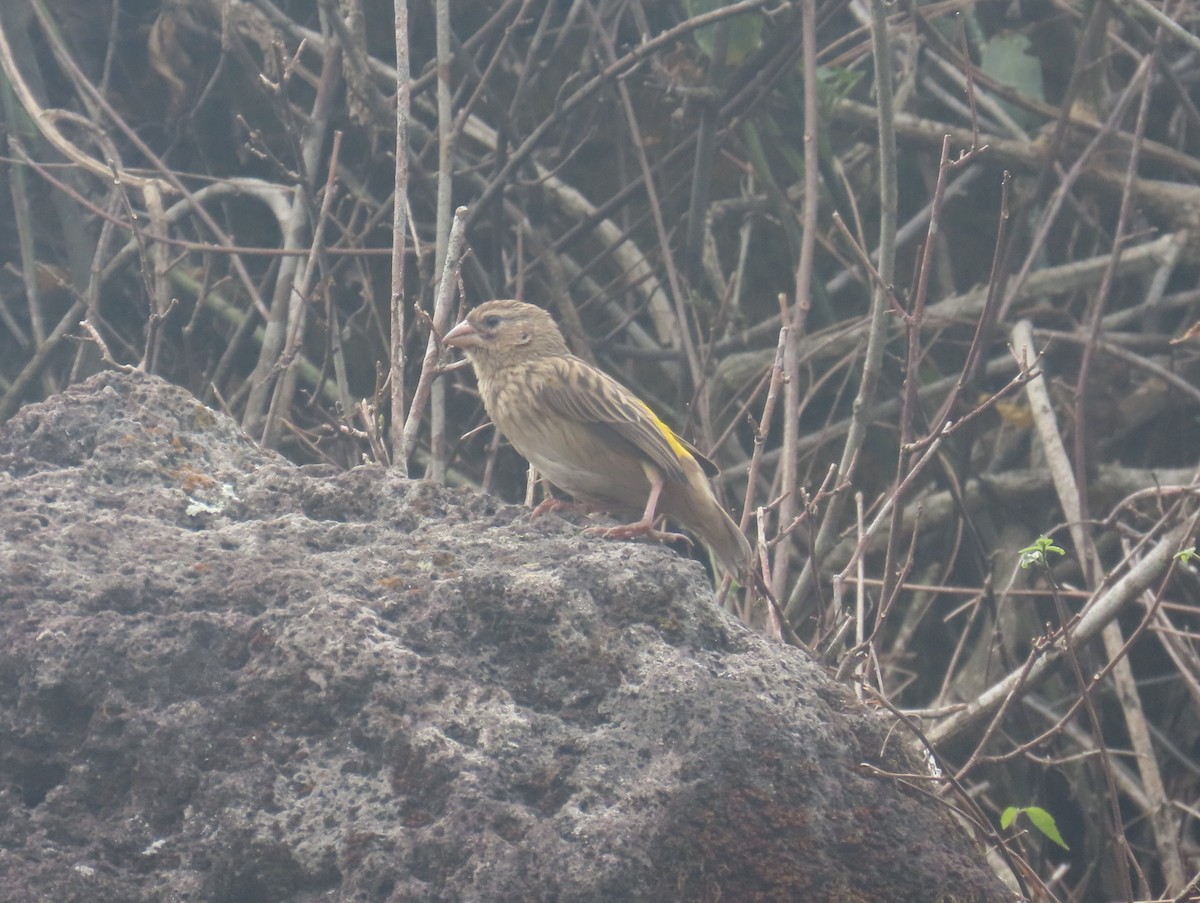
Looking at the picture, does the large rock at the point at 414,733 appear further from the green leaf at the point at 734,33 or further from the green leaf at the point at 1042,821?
the green leaf at the point at 734,33

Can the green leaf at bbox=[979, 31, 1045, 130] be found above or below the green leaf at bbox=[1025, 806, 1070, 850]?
above

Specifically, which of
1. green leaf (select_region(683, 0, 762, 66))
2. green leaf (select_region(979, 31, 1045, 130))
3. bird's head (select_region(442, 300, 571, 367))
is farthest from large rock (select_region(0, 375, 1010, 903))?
green leaf (select_region(979, 31, 1045, 130))

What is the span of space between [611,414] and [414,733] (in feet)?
5.14

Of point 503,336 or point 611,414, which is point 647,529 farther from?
point 503,336

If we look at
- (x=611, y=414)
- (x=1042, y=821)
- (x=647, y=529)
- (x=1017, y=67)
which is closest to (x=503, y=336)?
(x=611, y=414)

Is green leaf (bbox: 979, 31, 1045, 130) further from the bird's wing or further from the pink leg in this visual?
the pink leg

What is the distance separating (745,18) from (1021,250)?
1.63m

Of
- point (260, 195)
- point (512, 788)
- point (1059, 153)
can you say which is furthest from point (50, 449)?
point (1059, 153)

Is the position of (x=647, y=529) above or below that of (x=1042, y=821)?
above

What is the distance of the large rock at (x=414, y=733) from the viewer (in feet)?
6.34

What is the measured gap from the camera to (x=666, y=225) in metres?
5.66

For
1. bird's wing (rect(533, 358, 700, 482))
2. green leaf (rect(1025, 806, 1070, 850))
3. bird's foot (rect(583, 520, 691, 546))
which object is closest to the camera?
bird's foot (rect(583, 520, 691, 546))

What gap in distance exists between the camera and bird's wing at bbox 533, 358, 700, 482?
344cm

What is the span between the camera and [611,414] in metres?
3.49
